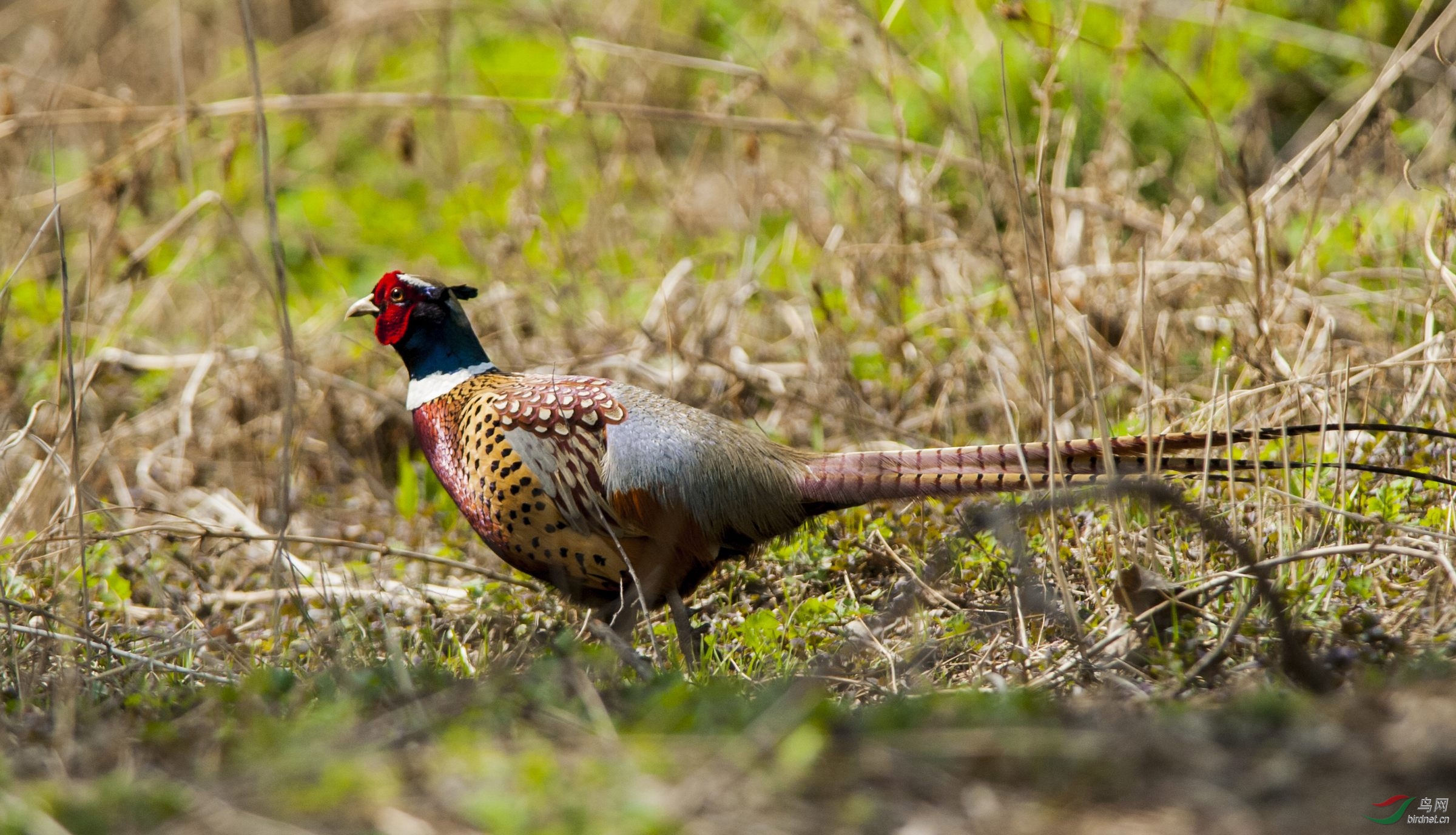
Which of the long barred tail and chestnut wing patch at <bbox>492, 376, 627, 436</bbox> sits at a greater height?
chestnut wing patch at <bbox>492, 376, 627, 436</bbox>

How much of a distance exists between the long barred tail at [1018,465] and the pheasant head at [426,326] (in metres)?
1.19

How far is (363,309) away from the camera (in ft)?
11.8

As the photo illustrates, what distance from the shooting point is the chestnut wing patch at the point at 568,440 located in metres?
3.13

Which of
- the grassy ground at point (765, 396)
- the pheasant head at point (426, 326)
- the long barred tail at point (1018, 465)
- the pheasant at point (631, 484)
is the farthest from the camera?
the pheasant head at point (426, 326)

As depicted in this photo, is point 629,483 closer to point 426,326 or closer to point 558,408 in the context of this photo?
point 558,408

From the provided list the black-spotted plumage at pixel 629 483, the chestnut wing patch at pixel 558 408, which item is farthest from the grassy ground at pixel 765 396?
the chestnut wing patch at pixel 558 408

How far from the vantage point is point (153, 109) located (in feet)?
15.8

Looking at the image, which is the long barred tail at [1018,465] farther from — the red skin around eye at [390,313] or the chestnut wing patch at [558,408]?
the red skin around eye at [390,313]

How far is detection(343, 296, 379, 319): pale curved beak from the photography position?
3.58 m

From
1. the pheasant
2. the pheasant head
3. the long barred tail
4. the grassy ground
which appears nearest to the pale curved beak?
the pheasant head

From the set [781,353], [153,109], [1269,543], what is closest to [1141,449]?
[1269,543]

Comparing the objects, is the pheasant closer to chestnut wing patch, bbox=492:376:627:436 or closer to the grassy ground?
chestnut wing patch, bbox=492:376:627:436

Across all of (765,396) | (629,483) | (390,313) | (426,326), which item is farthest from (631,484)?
(765,396)

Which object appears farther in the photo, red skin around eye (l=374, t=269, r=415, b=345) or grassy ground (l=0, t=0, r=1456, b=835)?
red skin around eye (l=374, t=269, r=415, b=345)
